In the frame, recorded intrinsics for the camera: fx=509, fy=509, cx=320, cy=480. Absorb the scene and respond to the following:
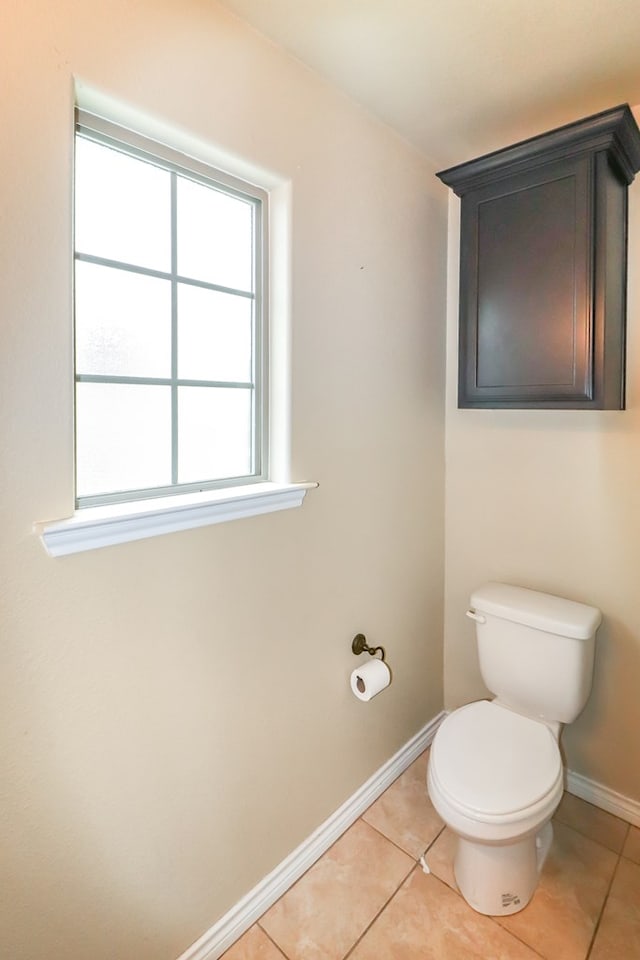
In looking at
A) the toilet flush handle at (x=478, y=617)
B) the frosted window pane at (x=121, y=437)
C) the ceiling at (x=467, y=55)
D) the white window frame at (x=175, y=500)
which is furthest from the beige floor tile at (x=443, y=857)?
the ceiling at (x=467, y=55)

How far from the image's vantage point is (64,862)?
42.1 inches

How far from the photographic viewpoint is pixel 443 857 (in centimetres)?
166

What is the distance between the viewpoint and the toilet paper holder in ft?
5.76

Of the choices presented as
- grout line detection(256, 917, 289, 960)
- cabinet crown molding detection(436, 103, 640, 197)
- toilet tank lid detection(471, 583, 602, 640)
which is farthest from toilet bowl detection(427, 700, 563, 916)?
cabinet crown molding detection(436, 103, 640, 197)

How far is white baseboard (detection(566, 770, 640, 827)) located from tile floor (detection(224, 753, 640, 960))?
43 mm

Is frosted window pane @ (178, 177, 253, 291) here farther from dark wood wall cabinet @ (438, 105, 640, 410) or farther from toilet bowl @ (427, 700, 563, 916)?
toilet bowl @ (427, 700, 563, 916)

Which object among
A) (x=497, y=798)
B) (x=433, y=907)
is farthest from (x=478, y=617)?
(x=433, y=907)

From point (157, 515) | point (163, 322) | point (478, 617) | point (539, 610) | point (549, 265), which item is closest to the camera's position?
point (157, 515)

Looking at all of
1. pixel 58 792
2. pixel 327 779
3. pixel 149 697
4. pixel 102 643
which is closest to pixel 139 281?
pixel 102 643

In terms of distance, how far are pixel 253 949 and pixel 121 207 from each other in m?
1.94

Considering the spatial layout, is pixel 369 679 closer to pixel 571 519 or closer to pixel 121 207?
pixel 571 519

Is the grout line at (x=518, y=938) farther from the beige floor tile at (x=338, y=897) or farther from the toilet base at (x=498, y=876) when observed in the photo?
the beige floor tile at (x=338, y=897)

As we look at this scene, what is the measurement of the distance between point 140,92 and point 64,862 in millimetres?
1654

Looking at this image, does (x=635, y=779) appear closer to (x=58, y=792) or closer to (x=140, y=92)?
(x=58, y=792)
